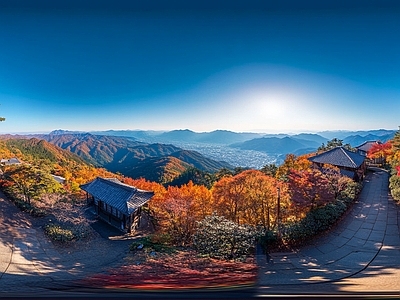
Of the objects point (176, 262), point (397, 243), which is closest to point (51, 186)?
point (176, 262)

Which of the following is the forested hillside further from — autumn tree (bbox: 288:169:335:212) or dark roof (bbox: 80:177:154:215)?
autumn tree (bbox: 288:169:335:212)

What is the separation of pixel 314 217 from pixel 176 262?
315 cm

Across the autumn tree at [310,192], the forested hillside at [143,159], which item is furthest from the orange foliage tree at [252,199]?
the forested hillside at [143,159]

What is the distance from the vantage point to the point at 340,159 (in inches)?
356

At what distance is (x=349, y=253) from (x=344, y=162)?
594 cm

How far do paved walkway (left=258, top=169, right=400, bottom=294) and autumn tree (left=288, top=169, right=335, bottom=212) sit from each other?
63 centimetres

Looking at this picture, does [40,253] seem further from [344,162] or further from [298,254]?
[344,162]

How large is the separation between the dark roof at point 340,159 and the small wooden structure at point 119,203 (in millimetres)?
6775

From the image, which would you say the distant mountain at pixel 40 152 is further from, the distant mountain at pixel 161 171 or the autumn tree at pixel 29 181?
the autumn tree at pixel 29 181

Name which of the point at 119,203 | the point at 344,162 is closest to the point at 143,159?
the point at 119,203

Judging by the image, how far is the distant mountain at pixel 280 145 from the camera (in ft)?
272

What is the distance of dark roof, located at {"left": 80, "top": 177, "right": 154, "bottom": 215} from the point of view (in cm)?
725

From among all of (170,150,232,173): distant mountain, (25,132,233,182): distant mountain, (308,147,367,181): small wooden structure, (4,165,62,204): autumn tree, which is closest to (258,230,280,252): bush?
(308,147,367,181): small wooden structure

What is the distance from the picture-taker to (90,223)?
7.34m
